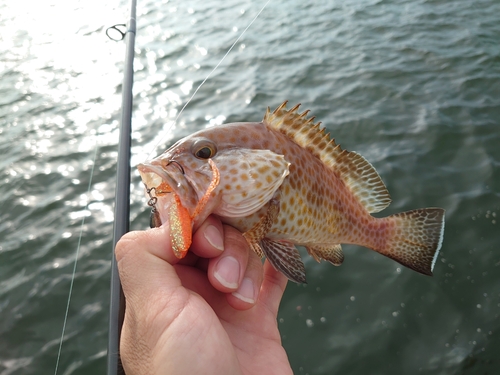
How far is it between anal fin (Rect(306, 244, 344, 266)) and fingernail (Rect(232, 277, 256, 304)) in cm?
75

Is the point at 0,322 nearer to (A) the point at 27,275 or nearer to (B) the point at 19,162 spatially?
(A) the point at 27,275

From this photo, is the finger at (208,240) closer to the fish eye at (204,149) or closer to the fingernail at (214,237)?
the fingernail at (214,237)

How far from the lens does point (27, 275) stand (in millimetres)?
5586

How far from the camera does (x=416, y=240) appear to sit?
9.36ft

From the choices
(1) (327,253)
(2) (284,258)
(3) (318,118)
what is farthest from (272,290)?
(3) (318,118)

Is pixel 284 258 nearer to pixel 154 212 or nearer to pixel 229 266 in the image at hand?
pixel 229 266

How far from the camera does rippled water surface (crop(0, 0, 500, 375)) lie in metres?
4.43

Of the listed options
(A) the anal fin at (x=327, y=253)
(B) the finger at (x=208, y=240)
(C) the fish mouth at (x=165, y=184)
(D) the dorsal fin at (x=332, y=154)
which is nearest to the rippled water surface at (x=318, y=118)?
(A) the anal fin at (x=327, y=253)

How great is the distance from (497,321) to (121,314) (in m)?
3.81

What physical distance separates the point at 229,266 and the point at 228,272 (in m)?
0.03

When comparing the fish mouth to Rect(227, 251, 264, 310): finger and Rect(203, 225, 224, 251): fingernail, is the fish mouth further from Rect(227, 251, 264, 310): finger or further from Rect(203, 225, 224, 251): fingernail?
Rect(227, 251, 264, 310): finger

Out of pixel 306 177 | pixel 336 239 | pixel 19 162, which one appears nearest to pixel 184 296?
pixel 306 177

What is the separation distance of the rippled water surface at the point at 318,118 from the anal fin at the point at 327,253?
1893 millimetres

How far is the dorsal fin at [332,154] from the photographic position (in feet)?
8.05
